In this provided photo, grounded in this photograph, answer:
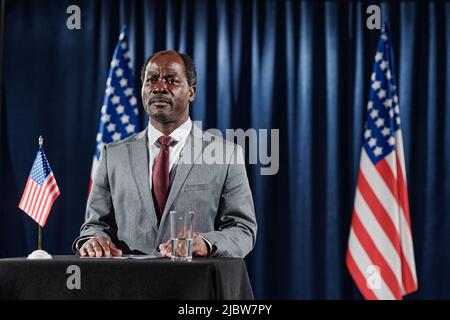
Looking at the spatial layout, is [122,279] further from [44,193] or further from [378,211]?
[378,211]

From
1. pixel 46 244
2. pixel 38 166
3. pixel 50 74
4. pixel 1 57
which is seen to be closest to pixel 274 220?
pixel 46 244

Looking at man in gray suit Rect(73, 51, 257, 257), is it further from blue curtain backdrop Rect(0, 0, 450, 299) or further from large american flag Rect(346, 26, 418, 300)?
blue curtain backdrop Rect(0, 0, 450, 299)

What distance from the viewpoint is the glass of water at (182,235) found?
2096 millimetres

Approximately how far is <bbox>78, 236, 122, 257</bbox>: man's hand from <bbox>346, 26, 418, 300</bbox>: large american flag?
3.08m

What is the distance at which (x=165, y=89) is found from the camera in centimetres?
259

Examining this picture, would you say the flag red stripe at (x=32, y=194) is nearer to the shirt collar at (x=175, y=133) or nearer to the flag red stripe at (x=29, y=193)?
the flag red stripe at (x=29, y=193)

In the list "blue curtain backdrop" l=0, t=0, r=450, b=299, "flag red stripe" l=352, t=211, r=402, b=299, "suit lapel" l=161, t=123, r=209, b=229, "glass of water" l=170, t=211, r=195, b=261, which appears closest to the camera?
"glass of water" l=170, t=211, r=195, b=261

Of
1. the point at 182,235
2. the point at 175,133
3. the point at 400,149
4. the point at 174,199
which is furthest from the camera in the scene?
the point at 400,149

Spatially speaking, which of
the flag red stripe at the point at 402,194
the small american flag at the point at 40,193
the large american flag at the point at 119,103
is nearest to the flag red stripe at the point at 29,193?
the small american flag at the point at 40,193

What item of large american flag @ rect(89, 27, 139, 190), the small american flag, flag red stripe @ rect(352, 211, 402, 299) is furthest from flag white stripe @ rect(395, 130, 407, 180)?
the small american flag

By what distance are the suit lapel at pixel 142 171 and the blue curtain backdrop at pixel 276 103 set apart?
2952 millimetres

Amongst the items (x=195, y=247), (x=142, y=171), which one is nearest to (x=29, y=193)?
(x=142, y=171)

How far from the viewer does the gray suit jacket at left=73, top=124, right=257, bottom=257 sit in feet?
7.91

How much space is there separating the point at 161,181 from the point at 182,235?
1.35 feet
